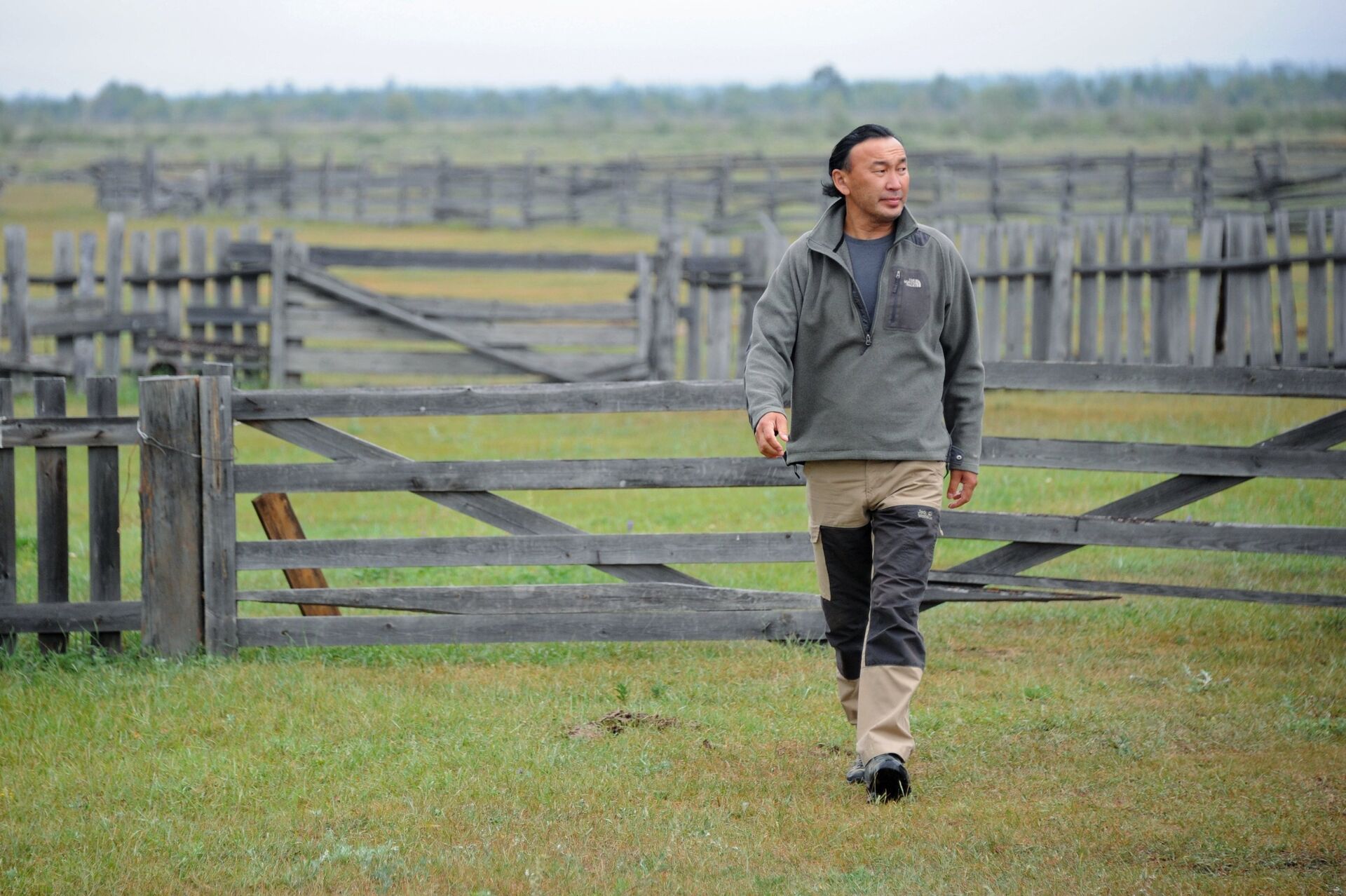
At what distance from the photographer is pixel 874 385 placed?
461cm

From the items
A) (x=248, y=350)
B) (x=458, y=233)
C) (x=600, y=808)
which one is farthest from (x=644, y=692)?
(x=458, y=233)

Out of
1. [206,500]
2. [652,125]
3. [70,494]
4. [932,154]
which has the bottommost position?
[70,494]

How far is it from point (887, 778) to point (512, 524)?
246 cm

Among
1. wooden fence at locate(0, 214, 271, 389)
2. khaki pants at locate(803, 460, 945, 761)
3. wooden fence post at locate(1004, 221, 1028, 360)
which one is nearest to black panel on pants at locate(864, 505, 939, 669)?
khaki pants at locate(803, 460, 945, 761)

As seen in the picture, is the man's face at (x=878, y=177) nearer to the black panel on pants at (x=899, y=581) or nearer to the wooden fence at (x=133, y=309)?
the black panel on pants at (x=899, y=581)

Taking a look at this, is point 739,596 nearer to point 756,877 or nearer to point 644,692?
point 644,692

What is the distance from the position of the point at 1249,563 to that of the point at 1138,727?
9.97 ft

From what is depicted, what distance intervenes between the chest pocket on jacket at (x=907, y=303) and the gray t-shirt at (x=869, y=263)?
0.19 ft

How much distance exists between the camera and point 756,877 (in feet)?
12.7

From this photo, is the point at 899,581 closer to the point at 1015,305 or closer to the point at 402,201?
the point at 1015,305

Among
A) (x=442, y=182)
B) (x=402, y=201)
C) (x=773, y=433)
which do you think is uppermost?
(x=442, y=182)

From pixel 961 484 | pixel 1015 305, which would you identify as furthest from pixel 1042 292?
pixel 961 484

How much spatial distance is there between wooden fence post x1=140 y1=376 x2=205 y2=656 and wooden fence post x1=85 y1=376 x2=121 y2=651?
0.68 feet

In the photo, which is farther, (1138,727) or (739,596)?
(739,596)
